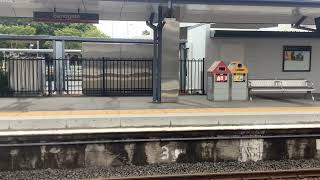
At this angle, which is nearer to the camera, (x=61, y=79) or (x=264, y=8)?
(x=264, y=8)

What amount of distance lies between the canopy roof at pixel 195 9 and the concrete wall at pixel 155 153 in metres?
4.96

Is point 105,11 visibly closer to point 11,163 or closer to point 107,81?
point 107,81

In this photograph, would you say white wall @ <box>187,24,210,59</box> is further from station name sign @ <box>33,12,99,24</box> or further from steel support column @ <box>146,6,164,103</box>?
station name sign @ <box>33,12,99,24</box>

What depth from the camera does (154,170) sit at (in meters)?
10.1

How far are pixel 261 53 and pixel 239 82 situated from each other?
320 cm

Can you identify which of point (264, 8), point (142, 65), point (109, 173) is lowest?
point (109, 173)

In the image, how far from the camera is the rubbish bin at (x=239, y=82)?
16.1 meters

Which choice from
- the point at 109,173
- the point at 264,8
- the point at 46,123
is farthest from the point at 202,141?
the point at 264,8

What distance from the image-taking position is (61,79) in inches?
770

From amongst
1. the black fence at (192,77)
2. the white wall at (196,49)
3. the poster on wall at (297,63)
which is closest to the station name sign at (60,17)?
the black fence at (192,77)

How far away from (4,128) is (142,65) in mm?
9163

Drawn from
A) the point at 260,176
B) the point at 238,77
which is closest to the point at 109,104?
the point at 238,77

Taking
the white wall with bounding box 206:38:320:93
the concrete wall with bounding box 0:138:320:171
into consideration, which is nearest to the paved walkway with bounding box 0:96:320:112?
the white wall with bounding box 206:38:320:93

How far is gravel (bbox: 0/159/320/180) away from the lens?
31.7ft
